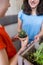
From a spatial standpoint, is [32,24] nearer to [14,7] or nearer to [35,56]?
[14,7]

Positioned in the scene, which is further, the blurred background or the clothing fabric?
the blurred background

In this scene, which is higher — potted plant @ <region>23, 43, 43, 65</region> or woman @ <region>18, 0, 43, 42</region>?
potted plant @ <region>23, 43, 43, 65</region>

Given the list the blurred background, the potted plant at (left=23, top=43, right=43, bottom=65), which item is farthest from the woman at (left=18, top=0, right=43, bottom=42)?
the potted plant at (left=23, top=43, right=43, bottom=65)

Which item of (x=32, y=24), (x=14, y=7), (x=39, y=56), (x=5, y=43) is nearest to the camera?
(x=39, y=56)

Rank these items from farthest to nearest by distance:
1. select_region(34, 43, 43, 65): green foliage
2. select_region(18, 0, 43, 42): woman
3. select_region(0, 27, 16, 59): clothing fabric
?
select_region(18, 0, 43, 42): woman, select_region(0, 27, 16, 59): clothing fabric, select_region(34, 43, 43, 65): green foliage

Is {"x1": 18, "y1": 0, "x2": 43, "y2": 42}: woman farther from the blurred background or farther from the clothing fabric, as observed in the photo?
the clothing fabric

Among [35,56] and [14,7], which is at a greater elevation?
[35,56]

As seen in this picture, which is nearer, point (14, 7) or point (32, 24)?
point (32, 24)

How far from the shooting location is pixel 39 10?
1.95 meters

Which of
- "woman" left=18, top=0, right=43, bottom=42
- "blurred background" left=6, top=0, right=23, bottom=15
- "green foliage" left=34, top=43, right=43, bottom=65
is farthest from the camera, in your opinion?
"blurred background" left=6, top=0, right=23, bottom=15

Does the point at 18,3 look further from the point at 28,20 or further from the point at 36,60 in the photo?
the point at 36,60

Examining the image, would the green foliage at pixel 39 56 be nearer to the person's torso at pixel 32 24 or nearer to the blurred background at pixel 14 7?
the person's torso at pixel 32 24

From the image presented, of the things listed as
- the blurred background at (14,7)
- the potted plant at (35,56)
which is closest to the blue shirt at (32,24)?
the blurred background at (14,7)

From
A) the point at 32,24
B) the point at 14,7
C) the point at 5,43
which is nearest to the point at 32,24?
the point at 32,24
